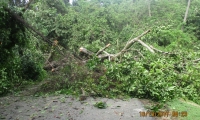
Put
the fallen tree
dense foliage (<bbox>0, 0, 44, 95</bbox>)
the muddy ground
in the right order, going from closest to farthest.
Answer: the muddy ground → dense foliage (<bbox>0, 0, 44, 95</bbox>) → the fallen tree

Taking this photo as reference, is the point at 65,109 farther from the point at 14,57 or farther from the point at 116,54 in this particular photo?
the point at 116,54

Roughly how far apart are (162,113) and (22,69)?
22.3 feet

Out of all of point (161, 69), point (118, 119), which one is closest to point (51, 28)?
point (161, 69)

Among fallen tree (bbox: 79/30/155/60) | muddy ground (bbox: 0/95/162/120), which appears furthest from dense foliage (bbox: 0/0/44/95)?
fallen tree (bbox: 79/30/155/60)

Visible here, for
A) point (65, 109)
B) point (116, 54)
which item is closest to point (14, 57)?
point (65, 109)

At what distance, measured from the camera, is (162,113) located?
15.2 feet

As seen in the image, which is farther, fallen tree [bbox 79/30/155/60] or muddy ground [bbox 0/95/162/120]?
fallen tree [bbox 79/30/155/60]

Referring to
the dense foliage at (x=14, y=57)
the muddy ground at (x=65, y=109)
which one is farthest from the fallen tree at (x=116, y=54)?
the muddy ground at (x=65, y=109)

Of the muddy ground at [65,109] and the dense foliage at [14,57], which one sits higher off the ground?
the dense foliage at [14,57]

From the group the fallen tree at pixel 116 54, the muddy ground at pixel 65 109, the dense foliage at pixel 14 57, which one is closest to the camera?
the muddy ground at pixel 65 109

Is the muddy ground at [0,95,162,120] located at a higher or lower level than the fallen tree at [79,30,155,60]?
lower

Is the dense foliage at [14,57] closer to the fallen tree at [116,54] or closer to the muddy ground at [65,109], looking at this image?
the muddy ground at [65,109]

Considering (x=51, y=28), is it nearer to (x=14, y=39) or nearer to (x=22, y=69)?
(x=22, y=69)

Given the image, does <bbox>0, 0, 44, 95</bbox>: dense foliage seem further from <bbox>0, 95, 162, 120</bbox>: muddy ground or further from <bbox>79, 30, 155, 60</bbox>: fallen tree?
<bbox>79, 30, 155, 60</bbox>: fallen tree
